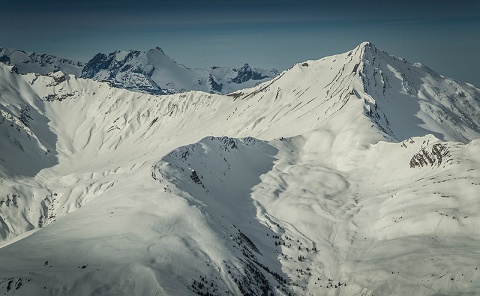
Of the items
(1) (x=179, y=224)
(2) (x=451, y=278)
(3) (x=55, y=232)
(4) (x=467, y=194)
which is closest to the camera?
(2) (x=451, y=278)

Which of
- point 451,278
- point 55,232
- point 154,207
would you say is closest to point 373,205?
point 451,278

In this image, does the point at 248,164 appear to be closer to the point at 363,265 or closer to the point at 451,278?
the point at 363,265

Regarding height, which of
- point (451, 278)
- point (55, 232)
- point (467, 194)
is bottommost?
point (55, 232)

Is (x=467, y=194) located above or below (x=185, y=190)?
above

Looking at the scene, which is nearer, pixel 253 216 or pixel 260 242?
pixel 260 242

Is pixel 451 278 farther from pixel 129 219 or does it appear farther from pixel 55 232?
pixel 55 232

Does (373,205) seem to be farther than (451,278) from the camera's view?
Yes

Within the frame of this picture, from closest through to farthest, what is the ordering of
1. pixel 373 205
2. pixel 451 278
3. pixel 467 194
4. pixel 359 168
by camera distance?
pixel 451 278, pixel 467 194, pixel 373 205, pixel 359 168

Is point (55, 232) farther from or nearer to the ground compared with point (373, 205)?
nearer to the ground

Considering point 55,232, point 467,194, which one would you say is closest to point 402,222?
point 467,194
